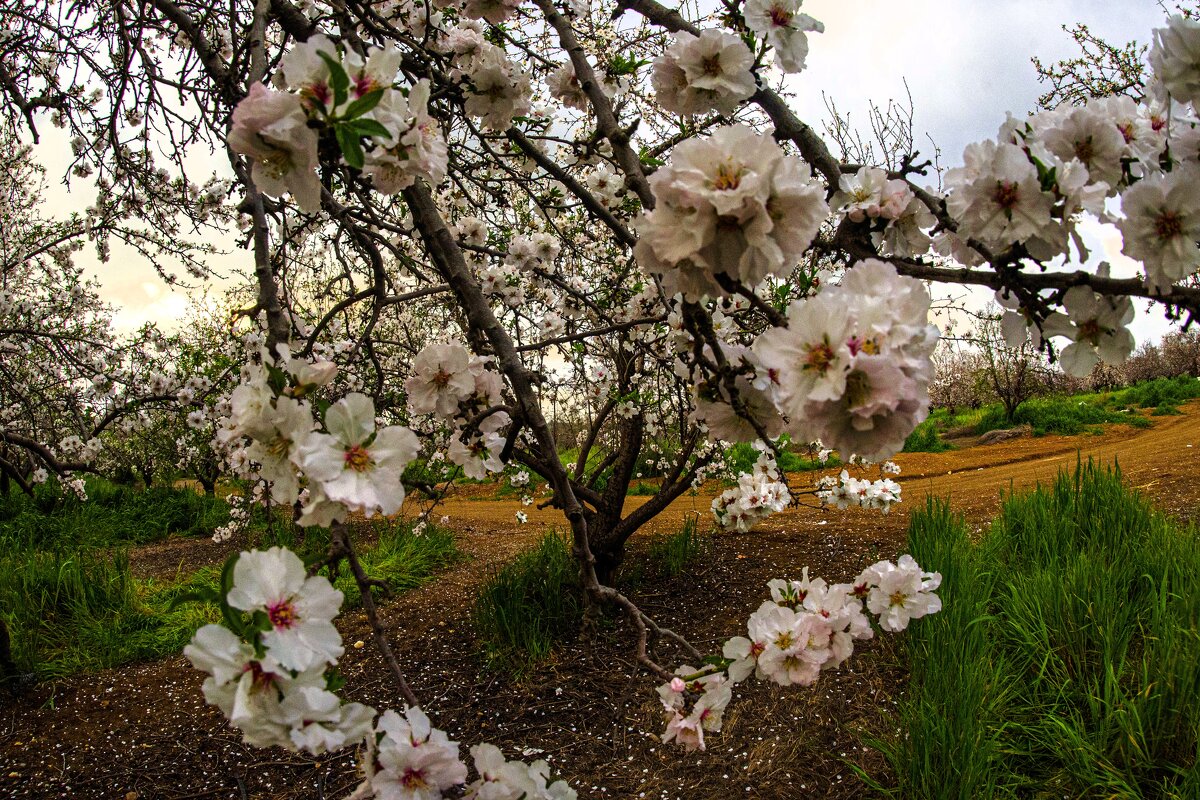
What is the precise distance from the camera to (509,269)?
10.4 feet

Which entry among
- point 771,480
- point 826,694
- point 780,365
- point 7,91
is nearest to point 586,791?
point 826,694

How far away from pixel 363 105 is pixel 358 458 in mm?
399

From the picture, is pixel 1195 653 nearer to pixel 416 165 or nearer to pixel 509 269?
pixel 416 165

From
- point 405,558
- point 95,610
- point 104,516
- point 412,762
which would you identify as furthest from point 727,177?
point 104,516

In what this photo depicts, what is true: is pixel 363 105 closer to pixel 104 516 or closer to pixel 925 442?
pixel 104 516

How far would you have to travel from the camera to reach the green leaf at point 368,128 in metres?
0.71

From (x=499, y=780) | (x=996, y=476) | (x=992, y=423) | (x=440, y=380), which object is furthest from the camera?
(x=992, y=423)

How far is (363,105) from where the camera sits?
71 cm

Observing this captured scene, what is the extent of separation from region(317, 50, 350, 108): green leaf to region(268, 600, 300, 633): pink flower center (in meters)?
0.54

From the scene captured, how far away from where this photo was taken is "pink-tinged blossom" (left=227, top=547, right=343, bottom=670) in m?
0.71

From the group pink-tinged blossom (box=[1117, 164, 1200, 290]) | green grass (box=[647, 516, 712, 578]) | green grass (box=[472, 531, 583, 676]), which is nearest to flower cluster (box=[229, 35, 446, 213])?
pink-tinged blossom (box=[1117, 164, 1200, 290])

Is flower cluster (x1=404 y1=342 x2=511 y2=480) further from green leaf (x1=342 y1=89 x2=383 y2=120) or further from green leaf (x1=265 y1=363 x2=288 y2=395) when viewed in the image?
green leaf (x1=342 y1=89 x2=383 y2=120)

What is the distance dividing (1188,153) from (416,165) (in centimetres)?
101

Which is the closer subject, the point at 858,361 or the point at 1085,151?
the point at 858,361
